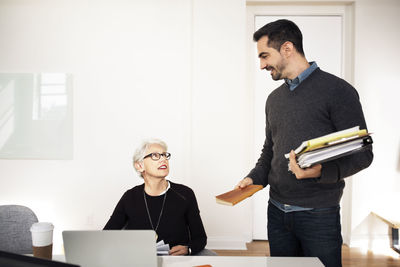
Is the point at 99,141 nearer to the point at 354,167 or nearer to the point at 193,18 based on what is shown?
the point at 193,18

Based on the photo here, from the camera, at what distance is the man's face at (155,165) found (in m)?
2.14

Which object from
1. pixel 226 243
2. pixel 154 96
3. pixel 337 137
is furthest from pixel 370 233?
pixel 337 137

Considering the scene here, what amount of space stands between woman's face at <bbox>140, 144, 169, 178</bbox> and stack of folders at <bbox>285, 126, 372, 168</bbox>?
0.98m

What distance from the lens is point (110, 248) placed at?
126cm

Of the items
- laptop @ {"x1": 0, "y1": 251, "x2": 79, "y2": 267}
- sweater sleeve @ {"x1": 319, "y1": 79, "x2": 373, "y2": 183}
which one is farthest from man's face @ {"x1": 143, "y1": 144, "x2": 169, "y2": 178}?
→ laptop @ {"x1": 0, "y1": 251, "x2": 79, "y2": 267}

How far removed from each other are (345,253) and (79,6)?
371 centimetres

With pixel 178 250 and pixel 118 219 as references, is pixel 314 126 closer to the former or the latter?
pixel 178 250

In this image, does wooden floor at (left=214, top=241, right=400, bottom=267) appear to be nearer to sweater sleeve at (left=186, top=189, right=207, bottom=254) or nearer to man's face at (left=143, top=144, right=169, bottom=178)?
sweater sleeve at (left=186, top=189, right=207, bottom=254)

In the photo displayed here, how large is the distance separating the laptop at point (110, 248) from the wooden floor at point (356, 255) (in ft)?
8.00

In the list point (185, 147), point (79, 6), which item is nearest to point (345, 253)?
point (185, 147)

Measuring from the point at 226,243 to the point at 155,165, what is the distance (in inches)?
76.9

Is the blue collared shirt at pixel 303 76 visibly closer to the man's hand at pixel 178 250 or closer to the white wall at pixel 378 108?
the man's hand at pixel 178 250

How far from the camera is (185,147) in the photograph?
12.5 ft

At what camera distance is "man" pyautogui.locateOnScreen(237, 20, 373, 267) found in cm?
160
